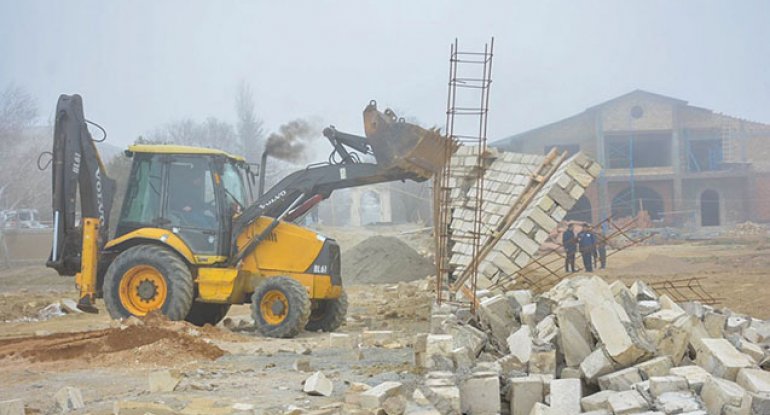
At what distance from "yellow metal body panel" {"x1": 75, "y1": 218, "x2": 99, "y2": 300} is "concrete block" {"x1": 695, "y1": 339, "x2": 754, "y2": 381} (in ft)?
24.8

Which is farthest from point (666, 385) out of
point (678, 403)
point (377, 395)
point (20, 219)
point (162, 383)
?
point (20, 219)

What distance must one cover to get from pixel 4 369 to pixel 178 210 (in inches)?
143

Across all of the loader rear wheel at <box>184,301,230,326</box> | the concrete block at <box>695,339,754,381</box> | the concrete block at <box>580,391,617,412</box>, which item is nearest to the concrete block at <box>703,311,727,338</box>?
the concrete block at <box>695,339,754,381</box>

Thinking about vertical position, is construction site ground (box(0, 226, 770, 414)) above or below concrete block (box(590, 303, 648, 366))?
below

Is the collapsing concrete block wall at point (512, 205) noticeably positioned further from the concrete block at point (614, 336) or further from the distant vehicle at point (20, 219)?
the distant vehicle at point (20, 219)

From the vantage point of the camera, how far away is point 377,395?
5.53m

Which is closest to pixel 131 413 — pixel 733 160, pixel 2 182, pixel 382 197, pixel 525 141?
pixel 2 182

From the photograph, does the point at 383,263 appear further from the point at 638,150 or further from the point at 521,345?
the point at 638,150

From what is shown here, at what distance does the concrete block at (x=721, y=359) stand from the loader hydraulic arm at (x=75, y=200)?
25.0 ft

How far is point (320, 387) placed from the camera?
20.1ft

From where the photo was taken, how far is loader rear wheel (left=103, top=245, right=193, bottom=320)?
10531 millimetres

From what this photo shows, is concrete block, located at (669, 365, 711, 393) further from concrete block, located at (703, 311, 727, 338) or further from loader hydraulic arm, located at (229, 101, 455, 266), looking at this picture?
loader hydraulic arm, located at (229, 101, 455, 266)

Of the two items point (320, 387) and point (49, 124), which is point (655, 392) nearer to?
point (320, 387)

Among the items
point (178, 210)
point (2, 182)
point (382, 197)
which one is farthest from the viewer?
point (382, 197)
